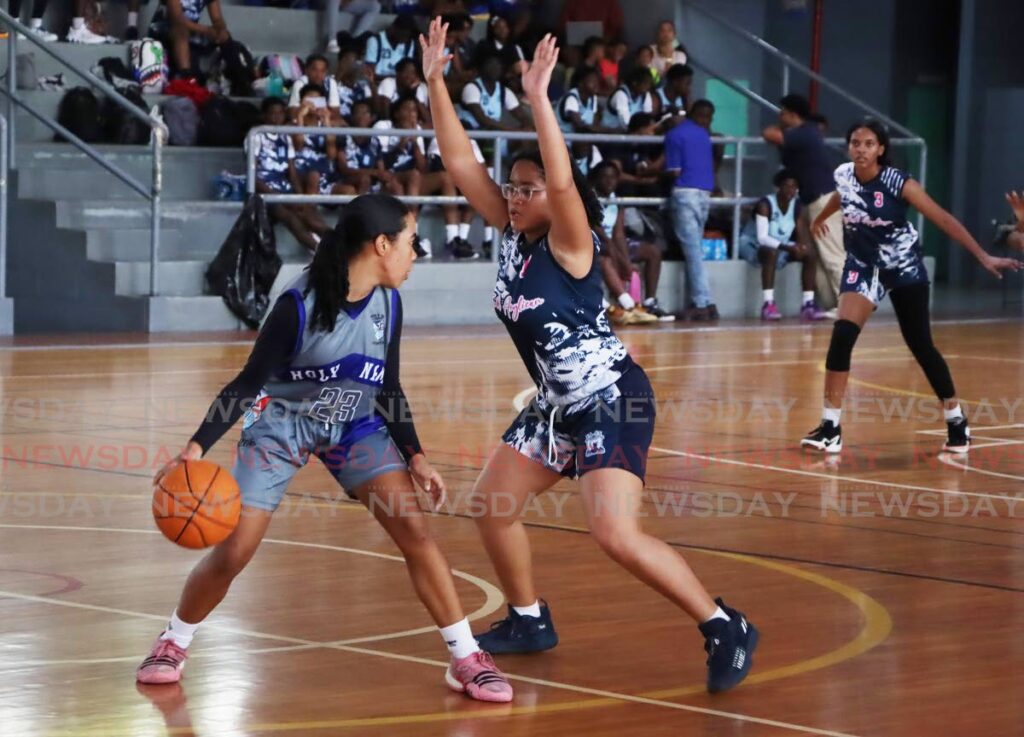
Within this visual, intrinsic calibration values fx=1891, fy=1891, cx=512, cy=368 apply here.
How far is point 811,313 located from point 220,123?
7146 millimetres

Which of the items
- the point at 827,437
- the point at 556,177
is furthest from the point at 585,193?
the point at 827,437

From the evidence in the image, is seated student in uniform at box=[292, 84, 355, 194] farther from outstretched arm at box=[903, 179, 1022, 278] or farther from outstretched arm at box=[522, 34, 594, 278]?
outstretched arm at box=[522, 34, 594, 278]

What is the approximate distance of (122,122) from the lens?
1975cm

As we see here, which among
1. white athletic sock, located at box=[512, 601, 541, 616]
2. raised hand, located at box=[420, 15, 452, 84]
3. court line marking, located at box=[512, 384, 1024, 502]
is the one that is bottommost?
court line marking, located at box=[512, 384, 1024, 502]

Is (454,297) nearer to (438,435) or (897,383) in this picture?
(897,383)

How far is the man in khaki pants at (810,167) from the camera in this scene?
21297mm

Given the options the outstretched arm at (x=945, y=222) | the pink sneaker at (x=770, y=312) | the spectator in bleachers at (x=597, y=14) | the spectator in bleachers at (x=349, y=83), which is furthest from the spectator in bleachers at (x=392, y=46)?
the outstretched arm at (x=945, y=222)

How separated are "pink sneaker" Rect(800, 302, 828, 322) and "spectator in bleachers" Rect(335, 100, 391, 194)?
207 inches

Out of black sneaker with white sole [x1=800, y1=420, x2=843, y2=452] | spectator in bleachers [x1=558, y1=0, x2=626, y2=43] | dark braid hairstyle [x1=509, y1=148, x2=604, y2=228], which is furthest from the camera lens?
spectator in bleachers [x1=558, y1=0, x2=626, y2=43]

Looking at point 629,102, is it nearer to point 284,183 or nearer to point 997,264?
point 284,183

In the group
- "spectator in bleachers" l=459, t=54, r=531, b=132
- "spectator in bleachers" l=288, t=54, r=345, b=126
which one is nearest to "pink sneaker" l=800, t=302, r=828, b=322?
"spectator in bleachers" l=459, t=54, r=531, b=132

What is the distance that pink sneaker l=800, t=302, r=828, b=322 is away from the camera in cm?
2193

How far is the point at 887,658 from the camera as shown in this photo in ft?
20.9

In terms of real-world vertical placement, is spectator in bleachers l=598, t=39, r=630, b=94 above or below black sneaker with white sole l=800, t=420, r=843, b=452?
above
